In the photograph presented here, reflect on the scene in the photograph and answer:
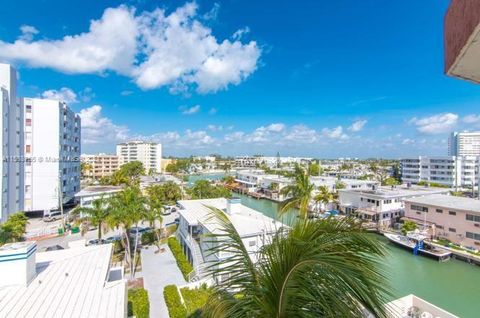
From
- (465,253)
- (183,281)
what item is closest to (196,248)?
(183,281)

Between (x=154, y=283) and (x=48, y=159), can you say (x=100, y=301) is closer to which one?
(x=154, y=283)

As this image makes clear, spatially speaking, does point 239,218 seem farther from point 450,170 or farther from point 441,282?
point 450,170

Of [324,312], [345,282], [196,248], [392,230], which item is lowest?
[392,230]

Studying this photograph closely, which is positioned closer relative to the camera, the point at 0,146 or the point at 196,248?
the point at 196,248

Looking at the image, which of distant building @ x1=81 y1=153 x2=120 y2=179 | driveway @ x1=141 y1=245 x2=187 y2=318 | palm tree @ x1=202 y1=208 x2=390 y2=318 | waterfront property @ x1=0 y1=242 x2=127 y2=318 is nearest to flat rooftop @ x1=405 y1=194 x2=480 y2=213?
driveway @ x1=141 y1=245 x2=187 y2=318

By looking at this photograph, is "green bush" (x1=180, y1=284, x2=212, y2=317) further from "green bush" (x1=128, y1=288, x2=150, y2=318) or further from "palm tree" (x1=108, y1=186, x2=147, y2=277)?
"palm tree" (x1=108, y1=186, x2=147, y2=277)

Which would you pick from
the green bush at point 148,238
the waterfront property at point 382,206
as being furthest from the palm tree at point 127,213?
the waterfront property at point 382,206

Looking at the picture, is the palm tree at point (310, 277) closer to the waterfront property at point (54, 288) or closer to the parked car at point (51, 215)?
the waterfront property at point (54, 288)
